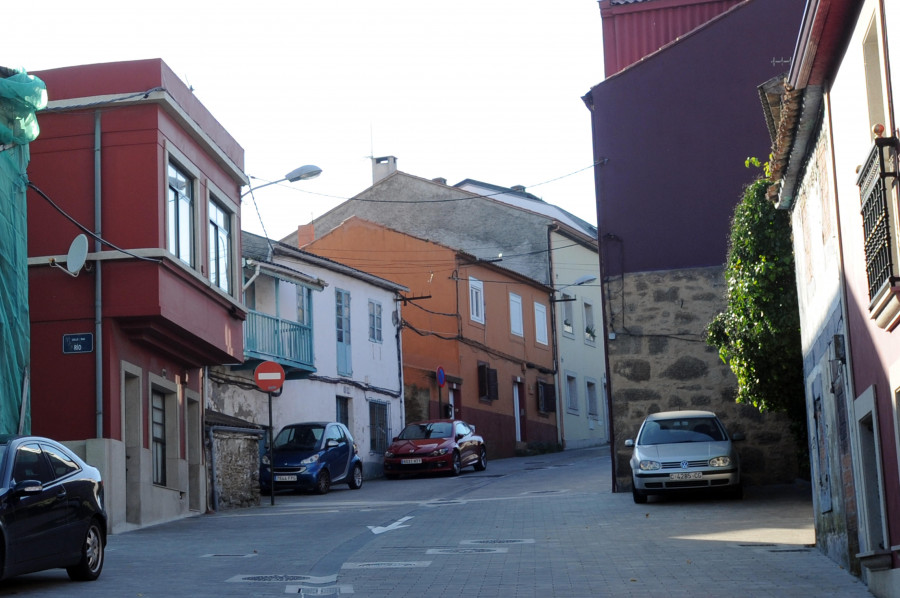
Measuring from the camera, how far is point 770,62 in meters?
23.9

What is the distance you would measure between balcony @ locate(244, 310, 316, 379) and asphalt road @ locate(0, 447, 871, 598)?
624 cm

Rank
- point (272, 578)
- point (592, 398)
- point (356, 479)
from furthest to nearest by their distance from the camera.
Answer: point (592, 398)
point (356, 479)
point (272, 578)

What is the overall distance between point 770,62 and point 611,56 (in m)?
4.30

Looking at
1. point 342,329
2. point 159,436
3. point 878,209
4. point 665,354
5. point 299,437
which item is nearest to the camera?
point 878,209

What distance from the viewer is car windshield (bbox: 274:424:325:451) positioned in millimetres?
27531

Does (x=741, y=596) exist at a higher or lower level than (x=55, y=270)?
lower

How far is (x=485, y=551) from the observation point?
13.9m

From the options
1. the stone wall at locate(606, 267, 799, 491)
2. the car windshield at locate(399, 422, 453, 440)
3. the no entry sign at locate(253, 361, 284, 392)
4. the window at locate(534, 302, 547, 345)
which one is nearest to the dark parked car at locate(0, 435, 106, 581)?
the no entry sign at locate(253, 361, 284, 392)

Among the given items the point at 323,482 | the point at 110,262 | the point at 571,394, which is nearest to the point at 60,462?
the point at 110,262

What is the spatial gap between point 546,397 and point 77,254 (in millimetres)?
31310

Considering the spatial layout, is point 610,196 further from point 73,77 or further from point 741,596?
point 741,596

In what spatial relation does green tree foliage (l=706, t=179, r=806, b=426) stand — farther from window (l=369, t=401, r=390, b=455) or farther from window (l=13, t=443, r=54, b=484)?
window (l=369, t=401, r=390, b=455)

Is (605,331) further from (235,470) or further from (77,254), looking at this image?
(77,254)

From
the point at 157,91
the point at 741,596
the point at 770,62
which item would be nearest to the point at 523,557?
the point at 741,596
